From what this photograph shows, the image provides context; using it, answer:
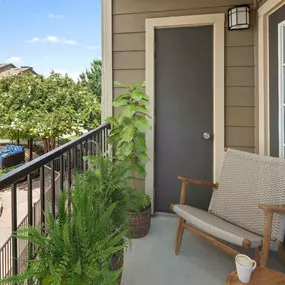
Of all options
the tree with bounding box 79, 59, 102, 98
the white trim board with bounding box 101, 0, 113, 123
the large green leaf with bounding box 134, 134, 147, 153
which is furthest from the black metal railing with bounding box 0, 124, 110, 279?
the tree with bounding box 79, 59, 102, 98

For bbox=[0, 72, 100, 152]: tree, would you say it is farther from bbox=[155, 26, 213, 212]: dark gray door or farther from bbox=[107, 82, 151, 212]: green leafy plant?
bbox=[107, 82, 151, 212]: green leafy plant

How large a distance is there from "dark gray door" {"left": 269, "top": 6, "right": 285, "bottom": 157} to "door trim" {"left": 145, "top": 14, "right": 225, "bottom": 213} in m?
0.46

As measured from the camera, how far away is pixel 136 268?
2.07m

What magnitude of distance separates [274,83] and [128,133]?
1.40 metres

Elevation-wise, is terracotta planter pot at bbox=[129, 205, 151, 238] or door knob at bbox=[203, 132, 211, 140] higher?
door knob at bbox=[203, 132, 211, 140]

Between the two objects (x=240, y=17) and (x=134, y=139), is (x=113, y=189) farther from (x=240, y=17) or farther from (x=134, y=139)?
(x=240, y=17)

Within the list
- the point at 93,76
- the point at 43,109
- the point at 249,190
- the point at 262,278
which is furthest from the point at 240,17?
the point at 93,76

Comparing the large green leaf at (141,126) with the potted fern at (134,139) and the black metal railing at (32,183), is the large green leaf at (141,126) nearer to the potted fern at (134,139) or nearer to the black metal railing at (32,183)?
the potted fern at (134,139)

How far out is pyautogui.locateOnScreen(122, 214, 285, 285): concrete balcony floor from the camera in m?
1.93

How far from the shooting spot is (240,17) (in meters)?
2.66

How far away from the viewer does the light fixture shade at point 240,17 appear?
2.65 meters

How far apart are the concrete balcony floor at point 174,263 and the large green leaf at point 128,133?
94 cm

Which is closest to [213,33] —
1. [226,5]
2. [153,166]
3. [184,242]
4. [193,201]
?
[226,5]

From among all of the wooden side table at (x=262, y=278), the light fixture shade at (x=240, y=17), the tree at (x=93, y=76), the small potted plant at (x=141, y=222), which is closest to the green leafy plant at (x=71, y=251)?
the wooden side table at (x=262, y=278)
